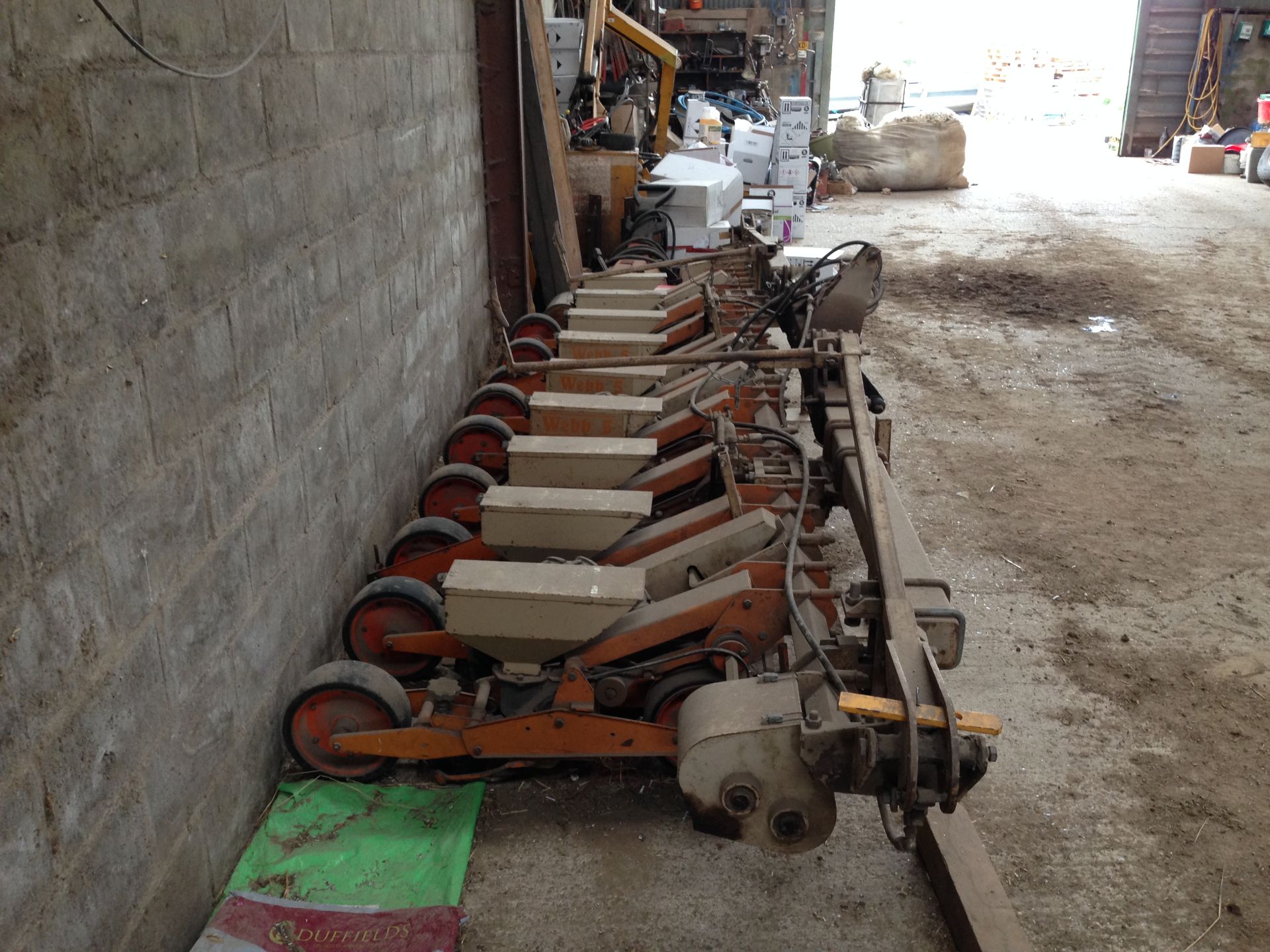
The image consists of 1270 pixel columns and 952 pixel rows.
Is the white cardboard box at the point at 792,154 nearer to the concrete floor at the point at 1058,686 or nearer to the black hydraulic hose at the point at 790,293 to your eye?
the concrete floor at the point at 1058,686

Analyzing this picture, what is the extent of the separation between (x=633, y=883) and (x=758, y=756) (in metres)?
0.63

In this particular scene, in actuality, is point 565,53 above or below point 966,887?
above

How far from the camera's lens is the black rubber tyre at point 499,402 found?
5227 millimetres

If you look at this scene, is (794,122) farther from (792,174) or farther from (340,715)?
(340,715)

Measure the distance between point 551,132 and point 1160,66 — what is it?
1560 centimetres

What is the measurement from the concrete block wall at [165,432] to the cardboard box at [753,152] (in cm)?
788

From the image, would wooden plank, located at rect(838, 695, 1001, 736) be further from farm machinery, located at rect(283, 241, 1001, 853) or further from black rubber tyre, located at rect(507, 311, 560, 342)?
black rubber tyre, located at rect(507, 311, 560, 342)

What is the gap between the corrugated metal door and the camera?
1795 centimetres

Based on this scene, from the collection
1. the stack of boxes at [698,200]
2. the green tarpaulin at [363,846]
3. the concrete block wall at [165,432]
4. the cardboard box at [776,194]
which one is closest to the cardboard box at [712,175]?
the stack of boxes at [698,200]

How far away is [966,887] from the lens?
256 centimetres

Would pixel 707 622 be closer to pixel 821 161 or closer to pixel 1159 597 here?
pixel 1159 597

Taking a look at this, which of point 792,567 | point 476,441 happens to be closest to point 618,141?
point 476,441

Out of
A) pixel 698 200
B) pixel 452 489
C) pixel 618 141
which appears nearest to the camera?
pixel 452 489

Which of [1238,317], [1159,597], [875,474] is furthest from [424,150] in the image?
[1238,317]
